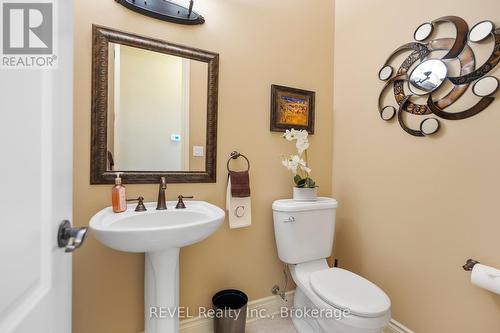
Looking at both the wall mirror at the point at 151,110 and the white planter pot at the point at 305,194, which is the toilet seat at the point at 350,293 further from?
the wall mirror at the point at 151,110

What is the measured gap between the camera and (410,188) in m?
1.39

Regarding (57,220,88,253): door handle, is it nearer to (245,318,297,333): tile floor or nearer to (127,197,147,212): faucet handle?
(127,197,147,212): faucet handle

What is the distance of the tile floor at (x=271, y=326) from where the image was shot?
1558mm

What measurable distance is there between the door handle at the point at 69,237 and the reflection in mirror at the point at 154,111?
0.77 m

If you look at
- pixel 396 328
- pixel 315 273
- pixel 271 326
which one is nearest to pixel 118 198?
pixel 315 273

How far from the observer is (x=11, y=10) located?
390 mm

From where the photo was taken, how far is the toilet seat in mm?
1095

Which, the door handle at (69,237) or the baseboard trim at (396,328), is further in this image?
the baseboard trim at (396,328)

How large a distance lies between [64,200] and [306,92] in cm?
160

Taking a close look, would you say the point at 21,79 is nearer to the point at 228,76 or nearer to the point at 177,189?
the point at 177,189

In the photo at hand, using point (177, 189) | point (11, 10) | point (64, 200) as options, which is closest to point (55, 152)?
point (64, 200)

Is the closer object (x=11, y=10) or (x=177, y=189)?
(x=11, y=10)

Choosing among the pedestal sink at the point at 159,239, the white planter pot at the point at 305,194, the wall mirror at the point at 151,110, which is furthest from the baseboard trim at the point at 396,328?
the wall mirror at the point at 151,110

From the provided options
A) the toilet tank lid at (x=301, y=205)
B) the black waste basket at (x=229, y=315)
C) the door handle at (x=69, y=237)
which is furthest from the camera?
the toilet tank lid at (x=301, y=205)
